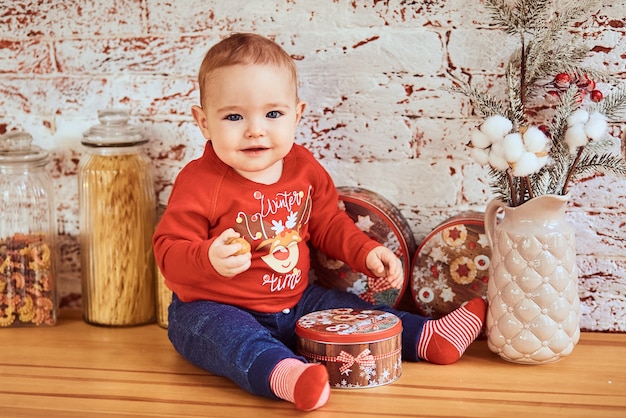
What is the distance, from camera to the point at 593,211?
163cm

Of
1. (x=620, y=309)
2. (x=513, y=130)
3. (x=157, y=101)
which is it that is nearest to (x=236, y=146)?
(x=157, y=101)

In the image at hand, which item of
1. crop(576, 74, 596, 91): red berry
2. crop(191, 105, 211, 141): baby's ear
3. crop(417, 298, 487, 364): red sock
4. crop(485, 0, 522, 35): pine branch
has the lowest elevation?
crop(417, 298, 487, 364): red sock

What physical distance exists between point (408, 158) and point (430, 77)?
16 centimetres

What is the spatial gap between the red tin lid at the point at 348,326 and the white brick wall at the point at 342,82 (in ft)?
1.02

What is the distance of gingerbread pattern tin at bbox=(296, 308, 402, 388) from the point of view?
135 centimetres

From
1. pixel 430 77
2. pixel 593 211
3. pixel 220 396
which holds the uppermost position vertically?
pixel 430 77

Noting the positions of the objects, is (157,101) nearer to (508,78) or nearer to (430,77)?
(430,77)

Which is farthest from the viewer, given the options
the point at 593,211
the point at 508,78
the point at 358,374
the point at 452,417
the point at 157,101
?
the point at 157,101

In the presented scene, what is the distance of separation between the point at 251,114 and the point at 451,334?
51 cm

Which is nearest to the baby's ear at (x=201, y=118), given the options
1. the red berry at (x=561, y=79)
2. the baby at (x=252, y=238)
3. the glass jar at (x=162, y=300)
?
the baby at (x=252, y=238)

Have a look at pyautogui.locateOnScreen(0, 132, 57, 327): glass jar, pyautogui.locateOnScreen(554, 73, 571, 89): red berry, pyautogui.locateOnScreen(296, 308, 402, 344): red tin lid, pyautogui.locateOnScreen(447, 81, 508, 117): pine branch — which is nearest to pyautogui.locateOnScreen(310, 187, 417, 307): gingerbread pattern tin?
pyautogui.locateOnScreen(296, 308, 402, 344): red tin lid

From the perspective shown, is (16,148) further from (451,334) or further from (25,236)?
(451,334)

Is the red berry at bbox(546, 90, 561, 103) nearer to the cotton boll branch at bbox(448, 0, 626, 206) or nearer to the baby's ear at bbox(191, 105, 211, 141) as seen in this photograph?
the cotton boll branch at bbox(448, 0, 626, 206)

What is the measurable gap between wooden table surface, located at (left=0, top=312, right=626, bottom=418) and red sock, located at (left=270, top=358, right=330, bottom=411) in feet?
0.07
